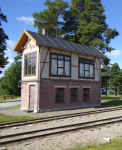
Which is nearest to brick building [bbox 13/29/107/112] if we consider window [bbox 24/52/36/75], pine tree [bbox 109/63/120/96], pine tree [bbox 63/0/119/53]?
window [bbox 24/52/36/75]

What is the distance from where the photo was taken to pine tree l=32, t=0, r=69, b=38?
1325 inches

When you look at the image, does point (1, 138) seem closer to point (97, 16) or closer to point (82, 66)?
point (82, 66)

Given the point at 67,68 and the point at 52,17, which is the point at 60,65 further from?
the point at 52,17

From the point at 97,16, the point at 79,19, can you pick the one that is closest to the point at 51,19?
the point at 79,19

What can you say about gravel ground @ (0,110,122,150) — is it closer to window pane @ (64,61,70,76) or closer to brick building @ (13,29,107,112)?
brick building @ (13,29,107,112)

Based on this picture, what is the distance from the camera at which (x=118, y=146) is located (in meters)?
6.13

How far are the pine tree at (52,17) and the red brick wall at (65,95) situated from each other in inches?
713

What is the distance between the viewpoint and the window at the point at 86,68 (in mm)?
19625

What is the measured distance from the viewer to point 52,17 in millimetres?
34312

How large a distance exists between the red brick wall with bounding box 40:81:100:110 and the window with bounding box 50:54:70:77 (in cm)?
101

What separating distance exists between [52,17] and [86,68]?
18.4 meters

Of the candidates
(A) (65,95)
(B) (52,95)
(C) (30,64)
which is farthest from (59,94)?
(C) (30,64)

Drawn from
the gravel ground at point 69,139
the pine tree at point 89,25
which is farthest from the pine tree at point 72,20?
the gravel ground at point 69,139

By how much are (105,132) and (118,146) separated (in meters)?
2.21
